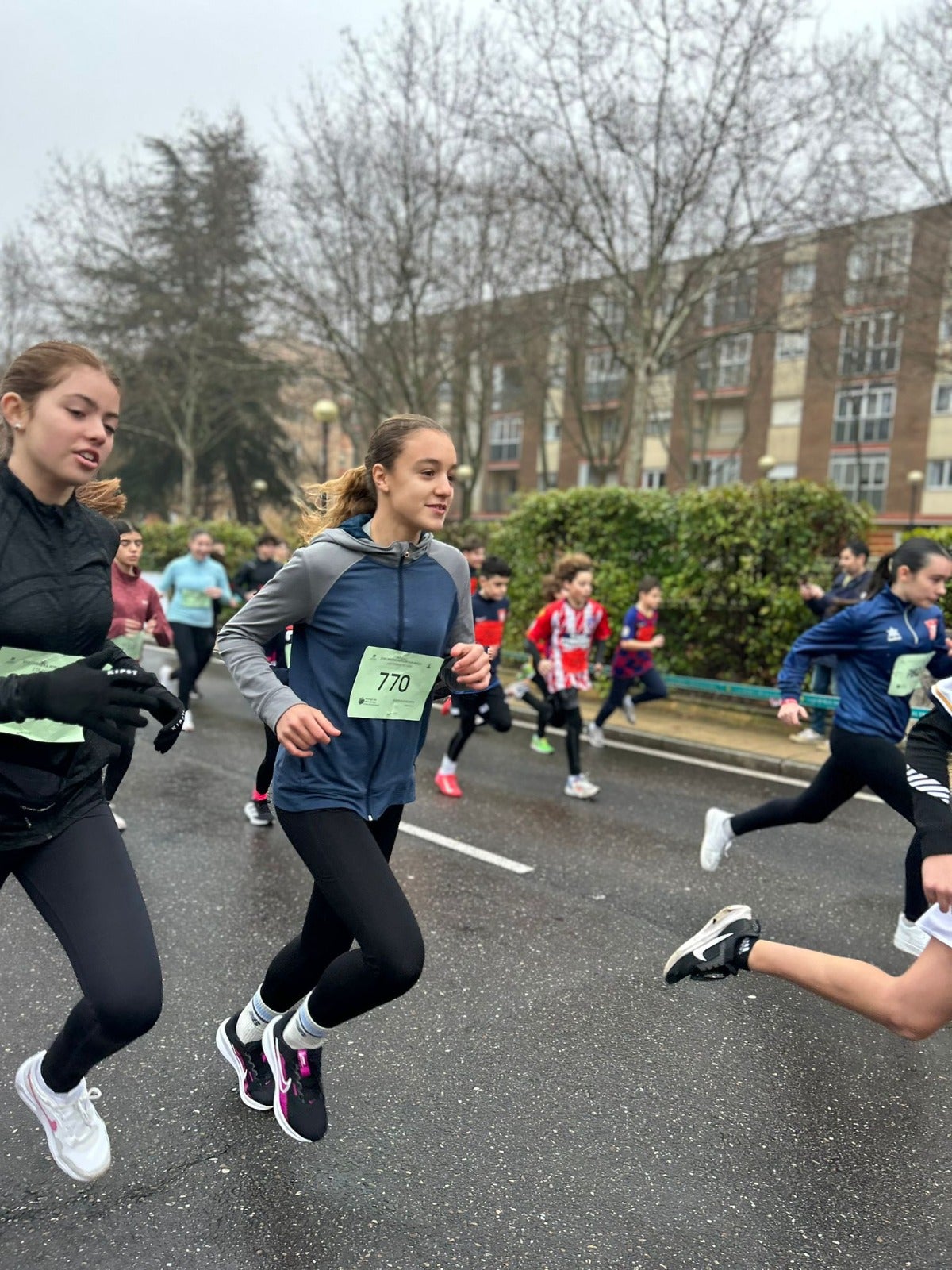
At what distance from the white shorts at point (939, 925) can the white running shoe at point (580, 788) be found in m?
4.67

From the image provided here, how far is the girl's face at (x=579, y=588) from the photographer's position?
24.2 ft

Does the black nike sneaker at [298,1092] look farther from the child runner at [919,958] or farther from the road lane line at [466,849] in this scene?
the road lane line at [466,849]

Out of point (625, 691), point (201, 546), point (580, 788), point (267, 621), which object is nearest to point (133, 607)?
point (201, 546)

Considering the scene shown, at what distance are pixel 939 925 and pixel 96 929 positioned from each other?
2.12 meters

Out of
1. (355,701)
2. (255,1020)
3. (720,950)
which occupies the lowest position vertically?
(255,1020)

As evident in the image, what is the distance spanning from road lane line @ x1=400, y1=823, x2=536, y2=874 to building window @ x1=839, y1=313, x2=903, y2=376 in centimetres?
1695

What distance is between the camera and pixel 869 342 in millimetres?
27984

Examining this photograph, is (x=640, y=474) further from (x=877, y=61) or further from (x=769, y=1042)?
(x=769, y=1042)

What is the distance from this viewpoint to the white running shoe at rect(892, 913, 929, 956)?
4.17 metres

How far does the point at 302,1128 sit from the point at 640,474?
18099mm

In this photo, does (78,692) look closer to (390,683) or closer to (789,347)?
(390,683)

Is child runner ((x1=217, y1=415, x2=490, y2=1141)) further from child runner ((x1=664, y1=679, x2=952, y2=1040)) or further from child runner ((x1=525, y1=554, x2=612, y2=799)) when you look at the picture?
child runner ((x1=525, y1=554, x2=612, y2=799))

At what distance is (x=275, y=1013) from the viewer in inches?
110

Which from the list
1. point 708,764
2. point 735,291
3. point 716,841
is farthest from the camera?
point 735,291
